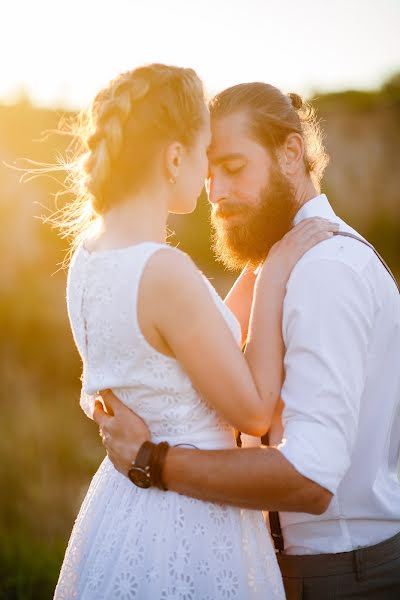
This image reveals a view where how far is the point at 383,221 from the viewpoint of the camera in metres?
14.9

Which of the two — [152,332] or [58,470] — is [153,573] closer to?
[152,332]

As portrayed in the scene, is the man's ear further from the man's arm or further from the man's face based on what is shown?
the man's arm

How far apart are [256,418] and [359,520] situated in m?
0.55

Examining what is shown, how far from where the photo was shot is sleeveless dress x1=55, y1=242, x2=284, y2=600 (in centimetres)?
197

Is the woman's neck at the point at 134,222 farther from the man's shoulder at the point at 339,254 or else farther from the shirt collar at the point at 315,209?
the shirt collar at the point at 315,209

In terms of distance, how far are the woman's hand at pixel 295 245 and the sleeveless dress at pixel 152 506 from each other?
0.24m

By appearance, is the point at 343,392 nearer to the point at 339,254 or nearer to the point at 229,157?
the point at 339,254

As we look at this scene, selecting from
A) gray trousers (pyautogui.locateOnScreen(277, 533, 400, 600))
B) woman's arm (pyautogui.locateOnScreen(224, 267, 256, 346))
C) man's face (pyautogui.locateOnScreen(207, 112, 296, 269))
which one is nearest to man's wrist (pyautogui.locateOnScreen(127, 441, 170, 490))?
gray trousers (pyautogui.locateOnScreen(277, 533, 400, 600))

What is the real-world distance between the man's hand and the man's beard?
0.84 m

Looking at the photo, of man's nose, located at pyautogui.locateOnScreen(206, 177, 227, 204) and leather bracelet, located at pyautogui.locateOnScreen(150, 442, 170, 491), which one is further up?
man's nose, located at pyautogui.locateOnScreen(206, 177, 227, 204)

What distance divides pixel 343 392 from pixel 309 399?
0.31 ft

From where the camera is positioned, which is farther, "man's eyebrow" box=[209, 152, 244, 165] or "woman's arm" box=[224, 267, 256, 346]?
"woman's arm" box=[224, 267, 256, 346]

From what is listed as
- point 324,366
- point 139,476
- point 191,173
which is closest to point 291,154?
point 191,173

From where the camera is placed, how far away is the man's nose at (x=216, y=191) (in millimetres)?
2672
